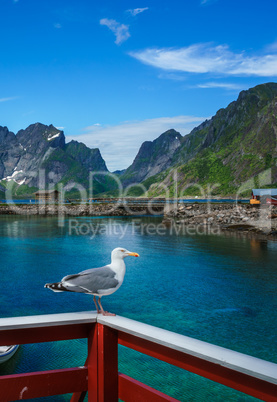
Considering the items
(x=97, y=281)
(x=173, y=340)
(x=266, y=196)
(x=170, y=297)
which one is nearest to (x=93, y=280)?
(x=97, y=281)

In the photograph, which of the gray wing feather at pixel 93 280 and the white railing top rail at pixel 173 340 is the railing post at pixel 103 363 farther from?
the gray wing feather at pixel 93 280

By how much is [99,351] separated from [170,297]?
57.5ft

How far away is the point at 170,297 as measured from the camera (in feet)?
63.3

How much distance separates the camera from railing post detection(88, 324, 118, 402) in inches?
96.5

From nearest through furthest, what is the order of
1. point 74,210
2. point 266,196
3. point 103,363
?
point 103,363 → point 266,196 → point 74,210

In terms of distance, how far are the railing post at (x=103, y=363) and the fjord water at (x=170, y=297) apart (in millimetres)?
8096

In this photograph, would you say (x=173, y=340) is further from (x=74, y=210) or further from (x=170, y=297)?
(x=74, y=210)

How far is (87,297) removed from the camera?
19109mm

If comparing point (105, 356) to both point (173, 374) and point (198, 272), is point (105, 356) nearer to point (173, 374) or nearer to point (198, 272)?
point (173, 374)

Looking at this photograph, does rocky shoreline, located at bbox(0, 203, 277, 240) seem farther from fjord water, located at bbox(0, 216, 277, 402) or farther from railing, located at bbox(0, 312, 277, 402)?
railing, located at bbox(0, 312, 277, 402)

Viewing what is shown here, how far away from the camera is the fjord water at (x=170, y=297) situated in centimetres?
1107

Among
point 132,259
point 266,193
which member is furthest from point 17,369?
point 266,193

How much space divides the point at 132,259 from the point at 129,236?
14688mm

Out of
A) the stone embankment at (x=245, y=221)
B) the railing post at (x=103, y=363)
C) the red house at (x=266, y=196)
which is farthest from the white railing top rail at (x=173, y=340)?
the red house at (x=266, y=196)
